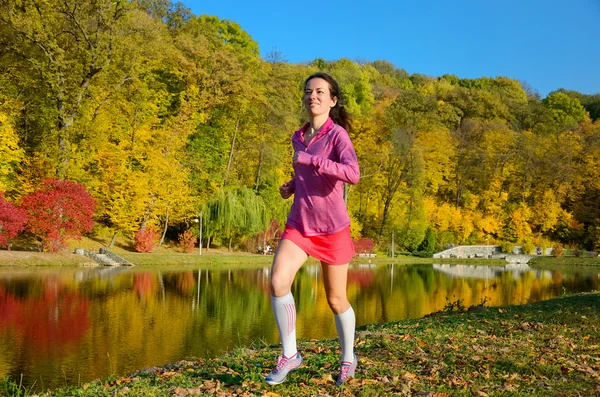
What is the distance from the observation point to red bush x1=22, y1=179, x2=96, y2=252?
932 inches

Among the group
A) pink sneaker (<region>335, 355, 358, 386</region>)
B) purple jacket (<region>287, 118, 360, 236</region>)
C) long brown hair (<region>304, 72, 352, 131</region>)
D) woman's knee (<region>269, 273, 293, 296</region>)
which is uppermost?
long brown hair (<region>304, 72, 352, 131</region>)

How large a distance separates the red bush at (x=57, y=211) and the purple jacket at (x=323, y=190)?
2192cm

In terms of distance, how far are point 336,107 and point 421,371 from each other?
2044 mm

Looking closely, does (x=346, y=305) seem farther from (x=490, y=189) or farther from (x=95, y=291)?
(x=490, y=189)

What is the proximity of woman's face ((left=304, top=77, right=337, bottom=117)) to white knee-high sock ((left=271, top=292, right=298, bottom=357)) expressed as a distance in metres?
1.21

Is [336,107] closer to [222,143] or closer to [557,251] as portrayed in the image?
[222,143]

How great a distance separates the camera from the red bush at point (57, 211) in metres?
23.7

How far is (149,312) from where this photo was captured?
40.4 ft

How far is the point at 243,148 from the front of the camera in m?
37.4

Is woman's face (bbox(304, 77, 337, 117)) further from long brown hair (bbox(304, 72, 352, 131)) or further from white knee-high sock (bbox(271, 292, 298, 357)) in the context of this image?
white knee-high sock (bbox(271, 292, 298, 357))

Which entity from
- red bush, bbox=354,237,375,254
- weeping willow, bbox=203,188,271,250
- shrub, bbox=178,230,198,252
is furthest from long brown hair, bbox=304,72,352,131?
red bush, bbox=354,237,375,254

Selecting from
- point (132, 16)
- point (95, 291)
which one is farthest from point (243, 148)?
point (95, 291)

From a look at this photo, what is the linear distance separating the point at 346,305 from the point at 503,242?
47.3 metres

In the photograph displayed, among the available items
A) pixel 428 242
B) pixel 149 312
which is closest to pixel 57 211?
pixel 149 312
